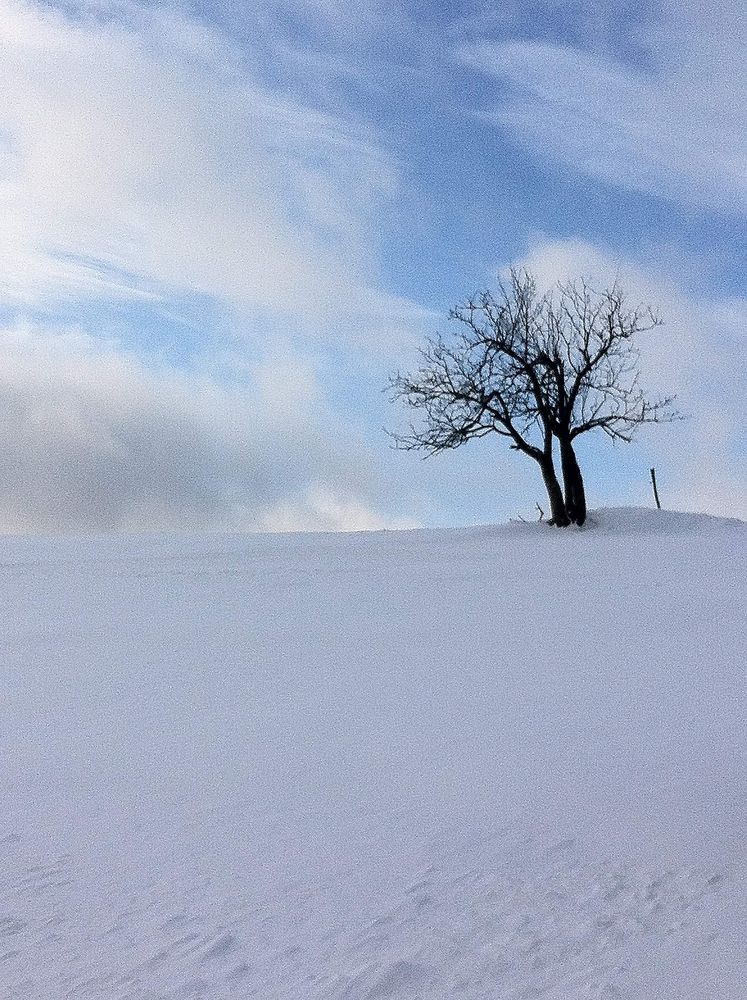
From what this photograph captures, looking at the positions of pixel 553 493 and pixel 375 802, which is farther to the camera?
pixel 553 493

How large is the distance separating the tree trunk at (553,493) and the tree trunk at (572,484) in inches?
6.6

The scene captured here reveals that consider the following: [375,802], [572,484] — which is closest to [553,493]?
[572,484]

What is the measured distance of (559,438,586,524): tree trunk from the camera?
2147cm

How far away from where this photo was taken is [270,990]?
3.14 m

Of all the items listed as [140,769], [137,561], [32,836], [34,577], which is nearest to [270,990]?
[32,836]

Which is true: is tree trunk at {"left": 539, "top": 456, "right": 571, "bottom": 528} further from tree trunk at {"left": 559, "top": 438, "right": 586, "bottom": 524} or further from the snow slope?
the snow slope

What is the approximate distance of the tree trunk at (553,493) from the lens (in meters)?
21.5

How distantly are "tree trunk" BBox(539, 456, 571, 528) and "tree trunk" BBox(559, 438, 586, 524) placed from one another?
6.6 inches

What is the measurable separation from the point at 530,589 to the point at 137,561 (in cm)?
681

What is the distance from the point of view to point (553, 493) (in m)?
21.7

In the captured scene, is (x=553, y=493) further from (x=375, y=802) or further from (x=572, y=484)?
(x=375, y=802)

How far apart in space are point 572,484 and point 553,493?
0.49m

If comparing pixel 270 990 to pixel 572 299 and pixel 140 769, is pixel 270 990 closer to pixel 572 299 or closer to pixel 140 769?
pixel 140 769

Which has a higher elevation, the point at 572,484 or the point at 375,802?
the point at 572,484
